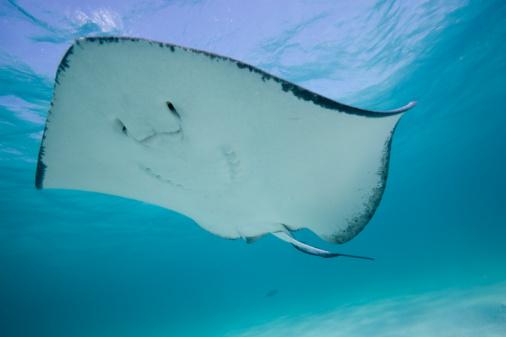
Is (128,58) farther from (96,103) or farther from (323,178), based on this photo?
(323,178)

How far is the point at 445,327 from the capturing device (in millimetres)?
7941

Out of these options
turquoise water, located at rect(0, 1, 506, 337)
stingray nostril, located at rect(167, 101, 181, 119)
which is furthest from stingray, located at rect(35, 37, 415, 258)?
turquoise water, located at rect(0, 1, 506, 337)

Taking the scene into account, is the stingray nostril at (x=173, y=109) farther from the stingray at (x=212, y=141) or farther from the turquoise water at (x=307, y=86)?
the turquoise water at (x=307, y=86)

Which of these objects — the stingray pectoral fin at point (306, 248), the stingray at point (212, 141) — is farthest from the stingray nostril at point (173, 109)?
the stingray pectoral fin at point (306, 248)

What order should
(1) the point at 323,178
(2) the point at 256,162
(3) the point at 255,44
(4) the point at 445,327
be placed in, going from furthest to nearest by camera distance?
(3) the point at 255,44 → (4) the point at 445,327 → (1) the point at 323,178 → (2) the point at 256,162

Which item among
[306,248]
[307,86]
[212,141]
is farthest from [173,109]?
[307,86]

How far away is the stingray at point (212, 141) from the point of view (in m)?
1.89

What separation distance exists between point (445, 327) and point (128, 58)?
31.2ft

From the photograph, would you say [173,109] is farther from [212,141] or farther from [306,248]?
[306,248]

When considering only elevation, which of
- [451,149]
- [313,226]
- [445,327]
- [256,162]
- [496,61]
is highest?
[451,149]

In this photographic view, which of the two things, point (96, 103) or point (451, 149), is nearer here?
point (96, 103)

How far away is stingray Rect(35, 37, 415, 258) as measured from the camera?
1.89m

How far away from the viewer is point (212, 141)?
2424 mm

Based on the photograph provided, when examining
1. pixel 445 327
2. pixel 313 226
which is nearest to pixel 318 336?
pixel 445 327
